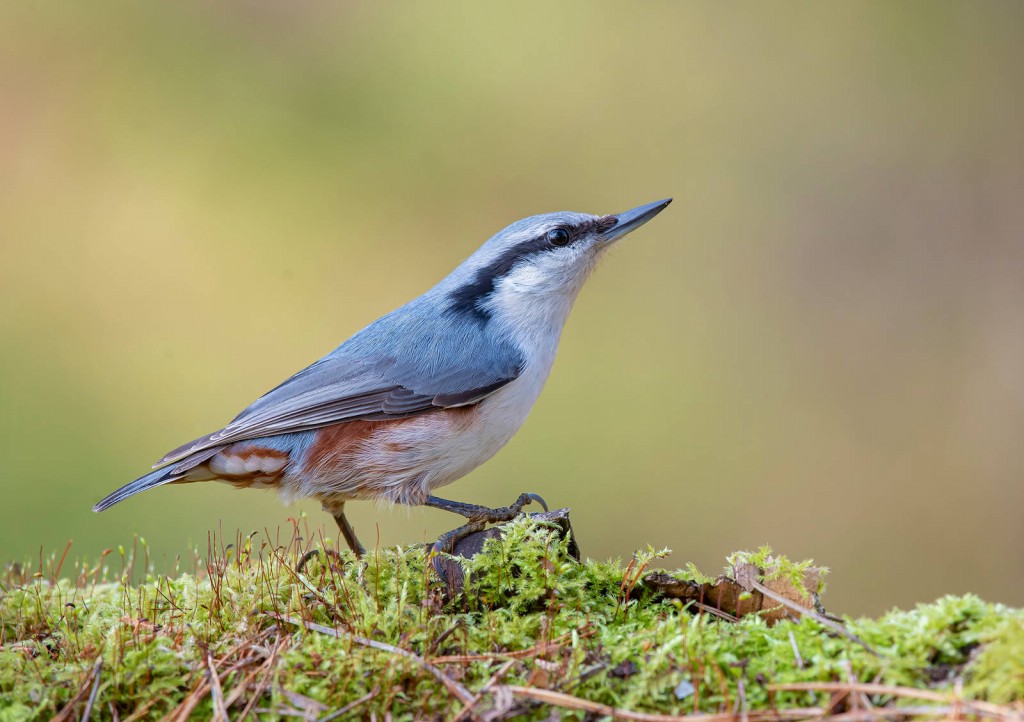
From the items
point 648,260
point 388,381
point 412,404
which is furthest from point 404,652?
point 648,260

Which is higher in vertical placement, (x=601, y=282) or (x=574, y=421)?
(x=601, y=282)

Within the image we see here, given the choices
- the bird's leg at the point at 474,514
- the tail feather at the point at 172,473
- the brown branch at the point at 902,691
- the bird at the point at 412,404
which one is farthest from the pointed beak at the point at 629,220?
the brown branch at the point at 902,691

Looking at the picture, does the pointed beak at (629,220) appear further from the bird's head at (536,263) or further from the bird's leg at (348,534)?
the bird's leg at (348,534)

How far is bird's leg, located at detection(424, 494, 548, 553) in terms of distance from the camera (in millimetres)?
3012

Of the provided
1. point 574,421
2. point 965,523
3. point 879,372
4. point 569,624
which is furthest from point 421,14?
point 569,624

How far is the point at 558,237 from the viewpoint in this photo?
4.47 m

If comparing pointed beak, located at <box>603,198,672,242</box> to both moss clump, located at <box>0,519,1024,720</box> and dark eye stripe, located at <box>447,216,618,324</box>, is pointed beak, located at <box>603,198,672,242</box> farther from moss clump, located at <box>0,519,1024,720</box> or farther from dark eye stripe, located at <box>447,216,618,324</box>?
moss clump, located at <box>0,519,1024,720</box>

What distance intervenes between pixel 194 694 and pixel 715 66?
8241mm

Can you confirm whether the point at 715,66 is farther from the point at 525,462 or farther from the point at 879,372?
the point at 525,462

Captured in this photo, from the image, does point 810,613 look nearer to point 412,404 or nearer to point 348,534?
point 412,404

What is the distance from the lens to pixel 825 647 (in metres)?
2.17

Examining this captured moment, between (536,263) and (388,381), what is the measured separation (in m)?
0.90

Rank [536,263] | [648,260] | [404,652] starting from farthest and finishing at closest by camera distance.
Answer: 1. [648,260]
2. [536,263]
3. [404,652]

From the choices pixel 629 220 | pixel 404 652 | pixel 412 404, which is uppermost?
pixel 629 220
